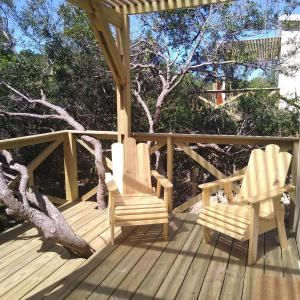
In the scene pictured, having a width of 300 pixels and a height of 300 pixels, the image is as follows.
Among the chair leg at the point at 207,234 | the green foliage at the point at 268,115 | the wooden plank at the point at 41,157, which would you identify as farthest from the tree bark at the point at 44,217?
the green foliage at the point at 268,115

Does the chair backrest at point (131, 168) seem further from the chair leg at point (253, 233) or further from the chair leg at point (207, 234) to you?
the chair leg at point (253, 233)

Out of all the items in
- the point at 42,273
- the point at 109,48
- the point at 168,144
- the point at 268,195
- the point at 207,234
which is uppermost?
the point at 109,48

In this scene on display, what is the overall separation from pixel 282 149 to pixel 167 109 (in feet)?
14.5

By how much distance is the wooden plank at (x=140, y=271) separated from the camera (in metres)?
2.27

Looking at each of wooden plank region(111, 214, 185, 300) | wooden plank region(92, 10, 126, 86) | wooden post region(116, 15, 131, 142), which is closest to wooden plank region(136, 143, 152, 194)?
wooden post region(116, 15, 131, 142)

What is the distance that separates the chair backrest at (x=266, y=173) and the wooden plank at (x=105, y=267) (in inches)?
42.3

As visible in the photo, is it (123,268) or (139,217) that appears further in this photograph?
(139,217)

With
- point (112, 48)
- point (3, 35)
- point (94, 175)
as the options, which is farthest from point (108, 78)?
point (112, 48)

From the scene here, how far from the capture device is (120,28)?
361 centimetres

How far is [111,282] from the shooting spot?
2.38 m

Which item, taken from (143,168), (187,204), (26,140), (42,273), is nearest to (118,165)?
(143,168)

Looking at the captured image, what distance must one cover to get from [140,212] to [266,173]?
1.23 m

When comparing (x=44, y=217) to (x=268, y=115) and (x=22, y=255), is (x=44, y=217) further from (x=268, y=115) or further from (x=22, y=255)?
(x=268, y=115)

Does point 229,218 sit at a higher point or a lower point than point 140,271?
higher
